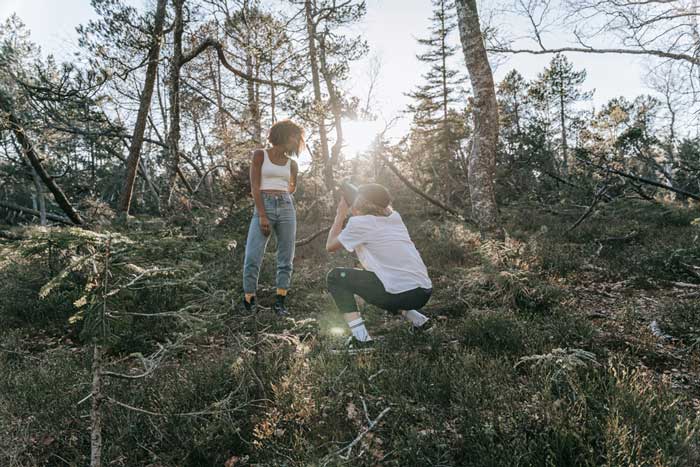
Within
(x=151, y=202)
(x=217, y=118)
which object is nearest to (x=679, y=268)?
(x=217, y=118)

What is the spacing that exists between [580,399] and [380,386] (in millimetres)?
1219

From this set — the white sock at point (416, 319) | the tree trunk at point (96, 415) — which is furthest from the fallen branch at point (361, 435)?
the white sock at point (416, 319)

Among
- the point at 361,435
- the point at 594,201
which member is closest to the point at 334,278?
the point at 361,435

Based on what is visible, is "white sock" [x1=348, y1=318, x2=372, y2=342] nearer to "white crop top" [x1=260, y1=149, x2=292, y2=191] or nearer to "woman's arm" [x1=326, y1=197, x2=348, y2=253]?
"woman's arm" [x1=326, y1=197, x2=348, y2=253]

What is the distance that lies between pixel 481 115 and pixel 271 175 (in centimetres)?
386

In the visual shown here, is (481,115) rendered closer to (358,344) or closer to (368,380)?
(358,344)

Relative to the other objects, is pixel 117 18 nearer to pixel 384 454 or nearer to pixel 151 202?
pixel 384 454

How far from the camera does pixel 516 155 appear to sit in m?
15.7

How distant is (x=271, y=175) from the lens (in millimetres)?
4129

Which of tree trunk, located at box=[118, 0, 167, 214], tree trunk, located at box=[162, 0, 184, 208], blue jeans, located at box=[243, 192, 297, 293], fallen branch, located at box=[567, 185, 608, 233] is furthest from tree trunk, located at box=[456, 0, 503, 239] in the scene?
tree trunk, located at box=[118, 0, 167, 214]

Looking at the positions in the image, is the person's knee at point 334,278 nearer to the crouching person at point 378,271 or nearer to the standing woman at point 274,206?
the crouching person at point 378,271

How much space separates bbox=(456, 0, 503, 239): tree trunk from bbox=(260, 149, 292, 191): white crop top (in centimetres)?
345

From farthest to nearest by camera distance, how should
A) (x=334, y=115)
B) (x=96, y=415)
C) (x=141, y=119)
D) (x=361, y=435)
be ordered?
(x=334, y=115)
(x=141, y=119)
(x=361, y=435)
(x=96, y=415)

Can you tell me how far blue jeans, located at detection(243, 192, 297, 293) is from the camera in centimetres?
410
